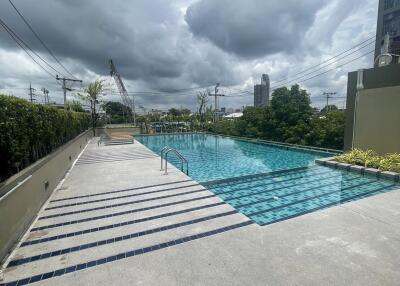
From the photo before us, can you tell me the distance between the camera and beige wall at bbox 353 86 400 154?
7759 mm

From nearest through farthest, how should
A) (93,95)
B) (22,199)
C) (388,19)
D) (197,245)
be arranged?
(197,245), (22,199), (93,95), (388,19)

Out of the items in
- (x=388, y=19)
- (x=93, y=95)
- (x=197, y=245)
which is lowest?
(x=197, y=245)

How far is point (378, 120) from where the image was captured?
8234mm

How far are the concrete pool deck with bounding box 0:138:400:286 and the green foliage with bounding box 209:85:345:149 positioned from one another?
9253 mm

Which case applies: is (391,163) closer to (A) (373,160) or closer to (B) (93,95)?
(A) (373,160)

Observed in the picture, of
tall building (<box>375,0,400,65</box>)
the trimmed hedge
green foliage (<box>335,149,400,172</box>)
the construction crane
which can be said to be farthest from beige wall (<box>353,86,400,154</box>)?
the construction crane

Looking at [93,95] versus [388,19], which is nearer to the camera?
[93,95]

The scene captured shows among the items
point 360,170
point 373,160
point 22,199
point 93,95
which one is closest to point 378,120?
point 373,160

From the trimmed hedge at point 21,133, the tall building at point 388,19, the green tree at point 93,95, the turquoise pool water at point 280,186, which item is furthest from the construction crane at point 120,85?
the tall building at point 388,19

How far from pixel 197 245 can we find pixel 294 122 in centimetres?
1456

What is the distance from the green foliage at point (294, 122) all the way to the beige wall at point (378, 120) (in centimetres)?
420

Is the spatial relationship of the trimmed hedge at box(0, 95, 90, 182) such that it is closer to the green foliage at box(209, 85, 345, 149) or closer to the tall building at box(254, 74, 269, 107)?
the green foliage at box(209, 85, 345, 149)

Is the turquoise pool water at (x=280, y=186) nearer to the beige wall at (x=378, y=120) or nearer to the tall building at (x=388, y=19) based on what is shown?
the beige wall at (x=378, y=120)

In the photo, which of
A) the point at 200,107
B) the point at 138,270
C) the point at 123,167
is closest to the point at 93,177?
the point at 123,167
